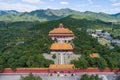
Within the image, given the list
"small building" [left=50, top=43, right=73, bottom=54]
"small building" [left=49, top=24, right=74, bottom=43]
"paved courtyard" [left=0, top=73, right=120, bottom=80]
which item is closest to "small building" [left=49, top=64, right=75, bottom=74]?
"paved courtyard" [left=0, top=73, right=120, bottom=80]

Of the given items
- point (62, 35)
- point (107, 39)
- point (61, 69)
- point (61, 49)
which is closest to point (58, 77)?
point (61, 69)

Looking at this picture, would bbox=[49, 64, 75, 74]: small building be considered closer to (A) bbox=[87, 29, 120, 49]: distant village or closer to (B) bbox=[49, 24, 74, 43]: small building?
(A) bbox=[87, 29, 120, 49]: distant village

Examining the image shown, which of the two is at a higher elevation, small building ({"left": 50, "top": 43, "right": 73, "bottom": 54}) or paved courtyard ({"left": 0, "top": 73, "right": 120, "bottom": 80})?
small building ({"left": 50, "top": 43, "right": 73, "bottom": 54})

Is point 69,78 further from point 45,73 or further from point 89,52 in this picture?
point 89,52

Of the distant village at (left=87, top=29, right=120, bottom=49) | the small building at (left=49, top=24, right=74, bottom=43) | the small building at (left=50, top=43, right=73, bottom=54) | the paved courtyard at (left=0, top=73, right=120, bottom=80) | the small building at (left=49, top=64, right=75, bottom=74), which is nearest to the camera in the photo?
the paved courtyard at (left=0, top=73, right=120, bottom=80)

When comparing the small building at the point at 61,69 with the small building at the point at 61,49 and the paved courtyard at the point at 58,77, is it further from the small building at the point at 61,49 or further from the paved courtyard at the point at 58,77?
the small building at the point at 61,49

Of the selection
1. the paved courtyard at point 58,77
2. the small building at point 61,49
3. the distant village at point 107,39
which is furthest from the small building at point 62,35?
the paved courtyard at point 58,77

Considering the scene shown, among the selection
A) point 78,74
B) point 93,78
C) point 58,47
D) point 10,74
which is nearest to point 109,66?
point 78,74

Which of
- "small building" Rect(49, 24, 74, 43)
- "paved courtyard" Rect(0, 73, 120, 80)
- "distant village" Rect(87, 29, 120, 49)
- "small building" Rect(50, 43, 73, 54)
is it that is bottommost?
"paved courtyard" Rect(0, 73, 120, 80)

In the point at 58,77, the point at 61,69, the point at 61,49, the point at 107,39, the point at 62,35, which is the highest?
the point at 62,35

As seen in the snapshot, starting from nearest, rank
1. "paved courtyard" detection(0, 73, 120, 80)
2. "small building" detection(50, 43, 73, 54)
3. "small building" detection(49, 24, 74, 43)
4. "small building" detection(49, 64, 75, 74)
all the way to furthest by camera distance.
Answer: "paved courtyard" detection(0, 73, 120, 80) → "small building" detection(49, 64, 75, 74) → "small building" detection(50, 43, 73, 54) → "small building" detection(49, 24, 74, 43)

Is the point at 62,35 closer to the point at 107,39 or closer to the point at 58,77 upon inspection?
the point at 107,39
